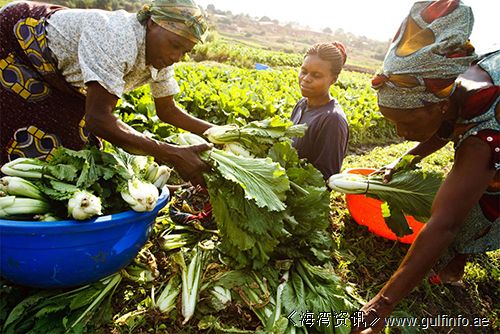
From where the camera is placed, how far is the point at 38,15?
7.75ft

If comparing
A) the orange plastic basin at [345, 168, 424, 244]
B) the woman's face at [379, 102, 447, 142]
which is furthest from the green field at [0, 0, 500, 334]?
the woman's face at [379, 102, 447, 142]

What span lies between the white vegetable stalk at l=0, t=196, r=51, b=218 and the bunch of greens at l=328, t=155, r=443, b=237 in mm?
2136

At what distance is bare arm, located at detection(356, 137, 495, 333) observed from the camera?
187 cm

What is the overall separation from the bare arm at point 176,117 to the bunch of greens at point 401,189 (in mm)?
1227

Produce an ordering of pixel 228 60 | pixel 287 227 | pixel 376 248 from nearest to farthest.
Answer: pixel 287 227, pixel 376 248, pixel 228 60

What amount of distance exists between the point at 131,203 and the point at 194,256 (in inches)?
29.3

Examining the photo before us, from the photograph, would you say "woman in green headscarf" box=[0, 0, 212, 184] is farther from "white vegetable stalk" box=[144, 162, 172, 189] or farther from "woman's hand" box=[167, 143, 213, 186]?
"white vegetable stalk" box=[144, 162, 172, 189]

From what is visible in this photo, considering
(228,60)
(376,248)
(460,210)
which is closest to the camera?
(460,210)

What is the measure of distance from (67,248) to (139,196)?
459 mm

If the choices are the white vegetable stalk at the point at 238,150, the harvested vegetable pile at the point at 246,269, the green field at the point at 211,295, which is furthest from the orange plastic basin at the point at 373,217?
the white vegetable stalk at the point at 238,150

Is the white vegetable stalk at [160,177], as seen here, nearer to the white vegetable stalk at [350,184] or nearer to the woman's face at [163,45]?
the woman's face at [163,45]

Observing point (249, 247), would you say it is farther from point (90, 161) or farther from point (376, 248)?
point (376, 248)

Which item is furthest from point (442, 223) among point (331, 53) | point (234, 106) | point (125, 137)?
point (234, 106)

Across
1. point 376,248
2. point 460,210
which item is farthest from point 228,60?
point 460,210
